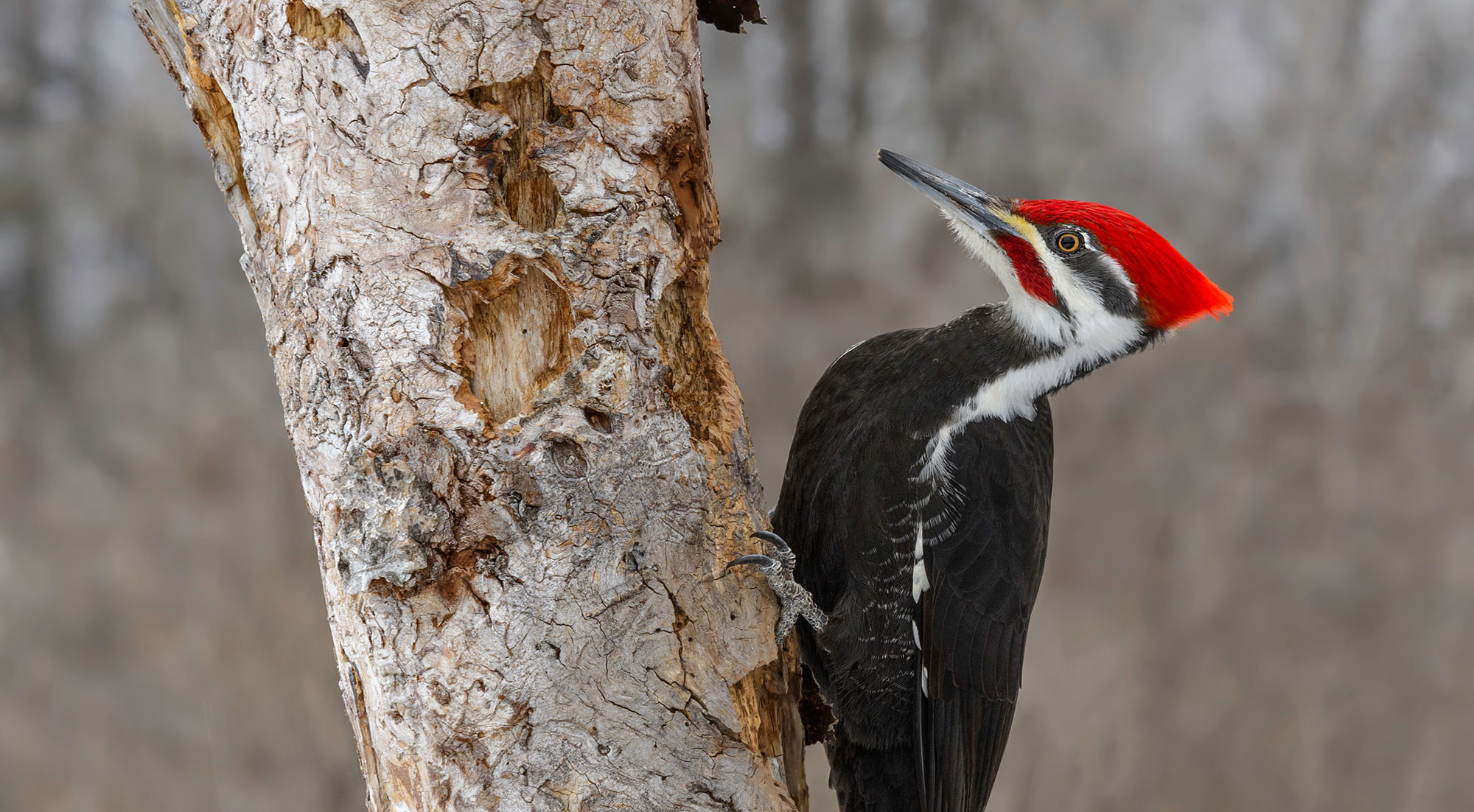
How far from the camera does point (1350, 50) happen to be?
2895mm

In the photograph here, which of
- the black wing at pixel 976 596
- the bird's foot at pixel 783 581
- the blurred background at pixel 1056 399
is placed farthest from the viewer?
the blurred background at pixel 1056 399

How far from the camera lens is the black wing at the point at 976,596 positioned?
1724mm

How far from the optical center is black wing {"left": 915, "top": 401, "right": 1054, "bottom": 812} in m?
1.72

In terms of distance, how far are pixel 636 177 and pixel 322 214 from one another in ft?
1.20

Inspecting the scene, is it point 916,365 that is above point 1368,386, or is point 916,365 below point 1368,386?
below

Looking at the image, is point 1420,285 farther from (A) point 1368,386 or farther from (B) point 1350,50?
(B) point 1350,50

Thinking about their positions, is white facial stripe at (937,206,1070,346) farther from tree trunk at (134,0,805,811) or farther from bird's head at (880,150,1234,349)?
tree trunk at (134,0,805,811)

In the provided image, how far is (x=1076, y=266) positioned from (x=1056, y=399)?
55.1 inches

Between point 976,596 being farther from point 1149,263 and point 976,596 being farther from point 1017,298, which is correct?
Result: point 1149,263

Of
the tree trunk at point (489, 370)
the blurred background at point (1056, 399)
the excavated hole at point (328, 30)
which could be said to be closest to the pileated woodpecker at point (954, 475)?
the tree trunk at point (489, 370)

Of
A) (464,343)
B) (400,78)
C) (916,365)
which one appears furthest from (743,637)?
(400,78)

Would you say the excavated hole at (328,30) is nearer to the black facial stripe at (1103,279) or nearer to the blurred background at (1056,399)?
the black facial stripe at (1103,279)

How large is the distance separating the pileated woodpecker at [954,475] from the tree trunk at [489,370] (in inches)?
19.4

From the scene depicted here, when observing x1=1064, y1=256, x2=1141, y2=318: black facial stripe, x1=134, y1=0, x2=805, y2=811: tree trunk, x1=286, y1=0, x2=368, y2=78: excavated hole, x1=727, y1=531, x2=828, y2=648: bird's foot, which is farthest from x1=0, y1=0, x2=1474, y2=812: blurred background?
x1=286, y1=0, x2=368, y2=78: excavated hole
